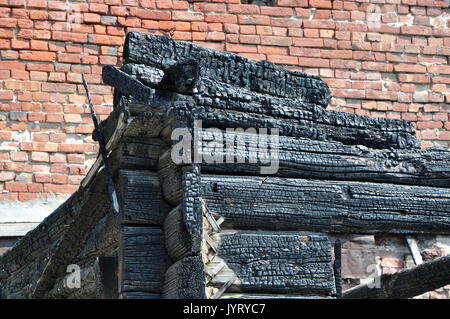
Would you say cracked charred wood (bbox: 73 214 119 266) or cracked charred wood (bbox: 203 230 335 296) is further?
cracked charred wood (bbox: 73 214 119 266)

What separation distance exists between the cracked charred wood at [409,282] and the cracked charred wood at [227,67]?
0.75 meters

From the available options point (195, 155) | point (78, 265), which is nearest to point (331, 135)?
point (195, 155)

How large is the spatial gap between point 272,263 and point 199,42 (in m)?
4.57

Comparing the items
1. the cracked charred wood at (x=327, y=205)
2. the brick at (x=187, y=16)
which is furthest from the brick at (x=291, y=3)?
the cracked charred wood at (x=327, y=205)

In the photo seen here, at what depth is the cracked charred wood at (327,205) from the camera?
158 inches

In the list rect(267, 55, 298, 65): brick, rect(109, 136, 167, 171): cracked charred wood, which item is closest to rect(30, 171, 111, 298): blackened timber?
rect(109, 136, 167, 171): cracked charred wood

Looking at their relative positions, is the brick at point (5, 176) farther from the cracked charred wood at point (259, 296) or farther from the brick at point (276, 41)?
the cracked charred wood at point (259, 296)

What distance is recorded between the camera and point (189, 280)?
150 inches

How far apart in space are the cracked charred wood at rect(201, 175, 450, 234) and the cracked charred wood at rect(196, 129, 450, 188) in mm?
37

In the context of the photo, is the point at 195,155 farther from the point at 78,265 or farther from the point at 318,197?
the point at 78,265

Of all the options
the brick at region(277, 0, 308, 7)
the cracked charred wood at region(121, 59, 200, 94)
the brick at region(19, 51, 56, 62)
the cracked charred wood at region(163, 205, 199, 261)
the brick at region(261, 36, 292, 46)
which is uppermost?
the brick at region(277, 0, 308, 7)

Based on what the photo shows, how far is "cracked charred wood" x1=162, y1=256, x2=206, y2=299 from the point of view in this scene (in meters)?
3.81

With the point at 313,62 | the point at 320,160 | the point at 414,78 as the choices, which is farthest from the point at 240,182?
the point at 414,78

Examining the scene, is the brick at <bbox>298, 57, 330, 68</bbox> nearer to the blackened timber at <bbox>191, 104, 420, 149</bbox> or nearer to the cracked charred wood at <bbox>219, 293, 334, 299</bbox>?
the blackened timber at <bbox>191, 104, 420, 149</bbox>
